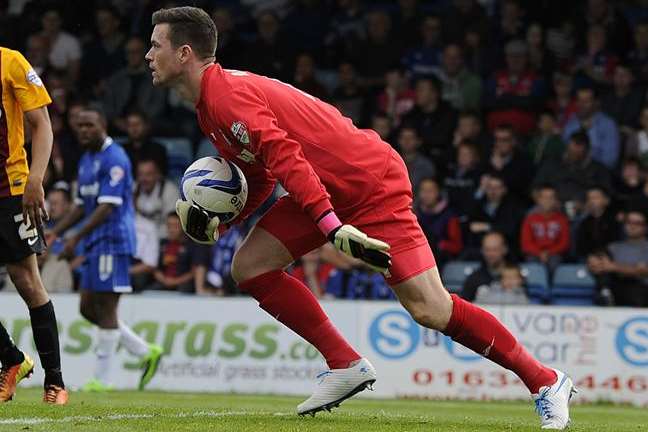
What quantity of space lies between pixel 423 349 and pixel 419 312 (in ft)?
21.7

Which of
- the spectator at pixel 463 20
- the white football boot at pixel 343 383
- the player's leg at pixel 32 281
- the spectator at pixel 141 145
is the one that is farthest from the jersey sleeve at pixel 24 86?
the spectator at pixel 463 20

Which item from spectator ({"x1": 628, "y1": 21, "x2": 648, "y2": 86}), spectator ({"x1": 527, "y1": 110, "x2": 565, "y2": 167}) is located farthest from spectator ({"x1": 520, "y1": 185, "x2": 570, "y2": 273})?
spectator ({"x1": 628, "y1": 21, "x2": 648, "y2": 86})

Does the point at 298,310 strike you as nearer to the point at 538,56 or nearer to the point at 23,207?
the point at 23,207

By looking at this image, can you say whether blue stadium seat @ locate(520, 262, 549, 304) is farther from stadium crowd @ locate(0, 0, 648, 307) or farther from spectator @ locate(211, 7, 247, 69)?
spectator @ locate(211, 7, 247, 69)

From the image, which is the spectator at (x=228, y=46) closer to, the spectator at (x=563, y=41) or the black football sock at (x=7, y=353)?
the spectator at (x=563, y=41)

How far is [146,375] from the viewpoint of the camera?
12.2 m

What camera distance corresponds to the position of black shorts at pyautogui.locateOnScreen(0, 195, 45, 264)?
25.1 ft

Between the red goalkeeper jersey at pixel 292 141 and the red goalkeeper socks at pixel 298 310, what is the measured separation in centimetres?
51

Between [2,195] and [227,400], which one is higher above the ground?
[2,195]

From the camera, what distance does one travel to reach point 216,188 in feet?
22.2

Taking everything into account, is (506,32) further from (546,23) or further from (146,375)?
(146,375)

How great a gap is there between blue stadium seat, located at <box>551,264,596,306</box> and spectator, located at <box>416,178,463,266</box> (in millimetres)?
1182

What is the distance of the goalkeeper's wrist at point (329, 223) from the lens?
6129 millimetres

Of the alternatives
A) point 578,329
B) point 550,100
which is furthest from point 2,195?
point 550,100
